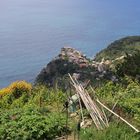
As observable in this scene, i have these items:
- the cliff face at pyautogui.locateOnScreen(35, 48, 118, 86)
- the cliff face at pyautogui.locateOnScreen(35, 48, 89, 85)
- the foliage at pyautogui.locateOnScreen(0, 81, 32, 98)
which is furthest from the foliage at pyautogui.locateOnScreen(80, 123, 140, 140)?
the cliff face at pyautogui.locateOnScreen(35, 48, 89, 85)

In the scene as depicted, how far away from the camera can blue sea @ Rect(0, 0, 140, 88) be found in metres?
39.4

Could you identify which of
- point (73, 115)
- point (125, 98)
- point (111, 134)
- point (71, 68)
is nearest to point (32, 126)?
point (111, 134)

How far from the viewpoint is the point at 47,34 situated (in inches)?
2414

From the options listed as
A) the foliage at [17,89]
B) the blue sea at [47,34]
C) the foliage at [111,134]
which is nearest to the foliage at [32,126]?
the foliage at [111,134]

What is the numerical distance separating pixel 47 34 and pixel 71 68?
3863 centimetres

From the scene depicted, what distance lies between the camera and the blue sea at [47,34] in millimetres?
39438

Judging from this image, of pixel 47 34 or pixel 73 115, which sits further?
pixel 47 34

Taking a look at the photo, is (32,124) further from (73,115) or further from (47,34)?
(47,34)

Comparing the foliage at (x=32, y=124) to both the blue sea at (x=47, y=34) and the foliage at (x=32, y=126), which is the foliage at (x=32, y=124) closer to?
the foliage at (x=32, y=126)

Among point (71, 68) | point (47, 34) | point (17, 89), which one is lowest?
point (17, 89)

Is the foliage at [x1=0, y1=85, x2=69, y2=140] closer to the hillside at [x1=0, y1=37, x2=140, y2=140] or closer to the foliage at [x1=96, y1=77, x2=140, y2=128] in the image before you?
the hillside at [x1=0, y1=37, x2=140, y2=140]

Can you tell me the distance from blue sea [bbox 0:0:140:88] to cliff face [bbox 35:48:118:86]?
499 cm

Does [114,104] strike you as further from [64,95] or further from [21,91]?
[21,91]

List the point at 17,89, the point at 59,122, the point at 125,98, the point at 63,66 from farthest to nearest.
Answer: the point at 63,66 → the point at 17,89 → the point at 125,98 → the point at 59,122
